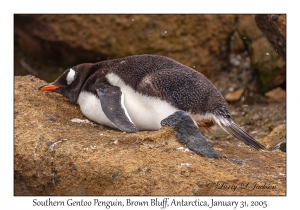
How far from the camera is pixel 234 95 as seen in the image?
7715 millimetres

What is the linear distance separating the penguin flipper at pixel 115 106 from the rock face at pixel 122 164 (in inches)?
3.4

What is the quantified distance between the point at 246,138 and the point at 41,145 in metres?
1.43

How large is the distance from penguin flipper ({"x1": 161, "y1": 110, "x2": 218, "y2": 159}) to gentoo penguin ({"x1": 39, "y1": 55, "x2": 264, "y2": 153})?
0.31m

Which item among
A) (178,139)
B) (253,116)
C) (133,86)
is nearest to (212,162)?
(178,139)

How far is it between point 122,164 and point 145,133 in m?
0.41

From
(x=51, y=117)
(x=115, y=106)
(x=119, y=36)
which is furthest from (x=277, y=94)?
(x=51, y=117)

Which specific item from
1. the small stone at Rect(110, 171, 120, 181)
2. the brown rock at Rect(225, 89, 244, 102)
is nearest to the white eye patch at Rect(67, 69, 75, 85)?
the small stone at Rect(110, 171, 120, 181)

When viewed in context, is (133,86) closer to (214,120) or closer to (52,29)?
(214,120)

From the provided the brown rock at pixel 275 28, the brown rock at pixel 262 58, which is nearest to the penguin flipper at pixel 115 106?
the brown rock at pixel 275 28

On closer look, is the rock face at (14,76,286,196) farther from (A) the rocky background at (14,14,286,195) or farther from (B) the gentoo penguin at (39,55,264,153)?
(B) the gentoo penguin at (39,55,264,153)

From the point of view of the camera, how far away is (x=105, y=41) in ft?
25.3

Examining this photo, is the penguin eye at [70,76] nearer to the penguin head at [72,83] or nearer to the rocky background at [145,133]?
the penguin head at [72,83]

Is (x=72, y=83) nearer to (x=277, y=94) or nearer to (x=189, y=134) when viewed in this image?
(x=189, y=134)

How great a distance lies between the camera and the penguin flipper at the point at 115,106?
405cm
